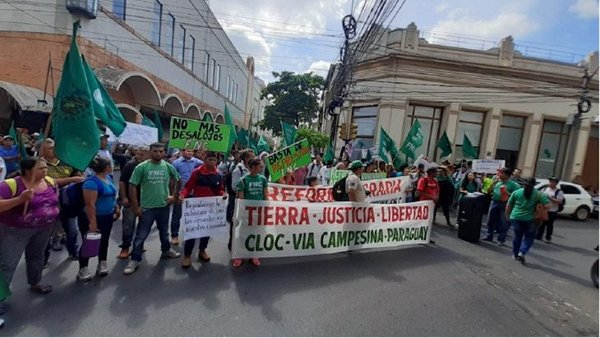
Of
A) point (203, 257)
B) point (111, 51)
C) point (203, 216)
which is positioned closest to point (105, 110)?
point (203, 216)

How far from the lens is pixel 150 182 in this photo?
425 centimetres

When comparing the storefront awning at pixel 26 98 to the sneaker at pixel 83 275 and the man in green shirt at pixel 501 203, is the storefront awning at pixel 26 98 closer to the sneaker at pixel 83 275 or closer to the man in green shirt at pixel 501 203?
the sneaker at pixel 83 275

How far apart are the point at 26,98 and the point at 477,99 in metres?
19.6

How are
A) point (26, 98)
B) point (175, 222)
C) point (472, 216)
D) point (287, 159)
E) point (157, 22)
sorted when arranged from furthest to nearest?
point (157, 22)
point (26, 98)
point (472, 216)
point (287, 159)
point (175, 222)

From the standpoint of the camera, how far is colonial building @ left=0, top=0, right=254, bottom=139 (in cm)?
1294

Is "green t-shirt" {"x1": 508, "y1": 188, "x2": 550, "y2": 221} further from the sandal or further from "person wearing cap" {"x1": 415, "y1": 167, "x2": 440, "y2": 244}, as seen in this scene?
the sandal

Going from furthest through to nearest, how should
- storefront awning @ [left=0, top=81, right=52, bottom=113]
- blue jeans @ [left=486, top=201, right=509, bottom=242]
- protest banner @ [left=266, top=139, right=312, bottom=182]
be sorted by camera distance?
1. storefront awning @ [left=0, top=81, right=52, bottom=113]
2. blue jeans @ [left=486, top=201, right=509, bottom=242]
3. protest banner @ [left=266, top=139, right=312, bottom=182]

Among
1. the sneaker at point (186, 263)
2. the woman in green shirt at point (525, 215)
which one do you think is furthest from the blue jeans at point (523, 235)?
the sneaker at point (186, 263)

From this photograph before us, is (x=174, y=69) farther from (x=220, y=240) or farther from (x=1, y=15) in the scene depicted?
(x=220, y=240)

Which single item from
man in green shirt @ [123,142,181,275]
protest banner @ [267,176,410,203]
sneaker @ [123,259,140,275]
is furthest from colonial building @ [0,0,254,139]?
sneaker @ [123,259,140,275]

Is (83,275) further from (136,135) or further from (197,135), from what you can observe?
(136,135)

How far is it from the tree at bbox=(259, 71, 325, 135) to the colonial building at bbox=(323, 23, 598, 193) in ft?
81.6

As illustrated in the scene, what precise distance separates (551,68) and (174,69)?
22464mm

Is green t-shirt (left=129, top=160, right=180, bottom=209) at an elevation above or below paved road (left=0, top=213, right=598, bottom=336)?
above
